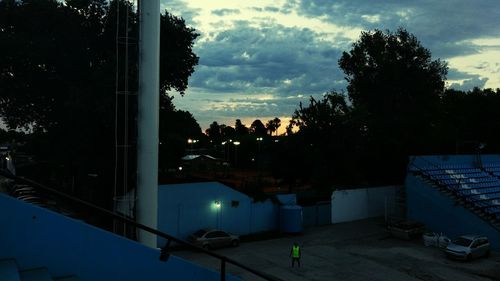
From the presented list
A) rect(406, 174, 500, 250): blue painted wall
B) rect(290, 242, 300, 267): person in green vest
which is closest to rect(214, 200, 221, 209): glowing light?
rect(290, 242, 300, 267): person in green vest

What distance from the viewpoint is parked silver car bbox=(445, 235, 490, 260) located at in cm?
2506

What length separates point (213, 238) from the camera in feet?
84.9

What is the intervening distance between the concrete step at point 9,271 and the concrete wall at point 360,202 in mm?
31016

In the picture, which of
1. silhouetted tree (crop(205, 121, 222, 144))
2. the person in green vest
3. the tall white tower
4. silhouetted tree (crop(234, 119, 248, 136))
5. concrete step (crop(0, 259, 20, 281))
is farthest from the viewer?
silhouetted tree (crop(205, 121, 222, 144))

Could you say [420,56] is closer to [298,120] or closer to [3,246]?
[298,120]

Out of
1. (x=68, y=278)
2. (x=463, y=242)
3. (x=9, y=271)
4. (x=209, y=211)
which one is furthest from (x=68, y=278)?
(x=463, y=242)

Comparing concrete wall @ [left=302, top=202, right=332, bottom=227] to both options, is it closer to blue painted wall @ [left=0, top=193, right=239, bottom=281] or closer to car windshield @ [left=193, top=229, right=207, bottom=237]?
car windshield @ [left=193, top=229, right=207, bottom=237]

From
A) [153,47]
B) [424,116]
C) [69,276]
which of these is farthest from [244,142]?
[69,276]

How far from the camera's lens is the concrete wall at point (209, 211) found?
26125mm

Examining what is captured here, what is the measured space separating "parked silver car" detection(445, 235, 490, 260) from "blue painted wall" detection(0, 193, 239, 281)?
23516mm

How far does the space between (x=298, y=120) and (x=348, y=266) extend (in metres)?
21.4

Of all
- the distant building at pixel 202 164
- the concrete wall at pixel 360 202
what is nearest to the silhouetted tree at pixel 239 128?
the distant building at pixel 202 164

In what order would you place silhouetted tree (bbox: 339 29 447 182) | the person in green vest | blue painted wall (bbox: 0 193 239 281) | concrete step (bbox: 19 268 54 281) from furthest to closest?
silhouetted tree (bbox: 339 29 447 182) → the person in green vest → blue painted wall (bbox: 0 193 239 281) → concrete step (bbox: 19 268 54 281)

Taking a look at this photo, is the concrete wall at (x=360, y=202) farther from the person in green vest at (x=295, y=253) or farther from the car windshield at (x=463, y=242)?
the person in green vest at (x=295, y=253)
